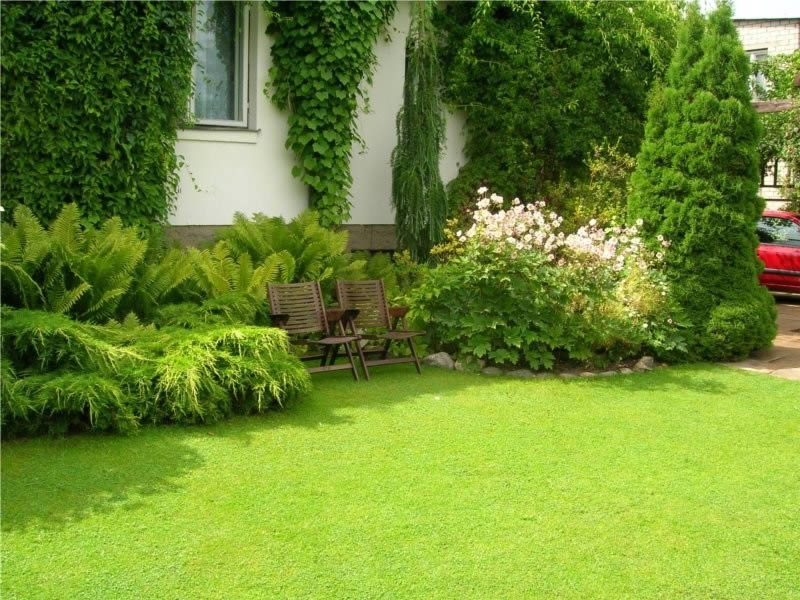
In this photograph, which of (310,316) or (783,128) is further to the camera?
(783,128)

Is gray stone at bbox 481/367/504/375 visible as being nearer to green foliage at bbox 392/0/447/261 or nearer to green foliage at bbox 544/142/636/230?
green foliage at bbox 392/0/447/261

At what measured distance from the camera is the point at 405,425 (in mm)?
6984

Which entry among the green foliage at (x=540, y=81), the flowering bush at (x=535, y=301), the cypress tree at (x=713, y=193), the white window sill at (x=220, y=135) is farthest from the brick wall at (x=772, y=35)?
the white window sill at (x=220, y=135)

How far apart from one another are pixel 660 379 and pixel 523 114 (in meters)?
5.26

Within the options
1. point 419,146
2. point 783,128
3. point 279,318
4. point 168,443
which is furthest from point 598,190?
point 783,128

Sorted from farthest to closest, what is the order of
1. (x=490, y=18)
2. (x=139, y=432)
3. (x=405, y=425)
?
(x=490, y=18) < (x=405, y=425) < (x=139, y=432)

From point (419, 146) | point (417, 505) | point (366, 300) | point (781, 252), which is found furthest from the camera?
point (781, 252)

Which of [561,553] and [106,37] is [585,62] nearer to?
[106,37]

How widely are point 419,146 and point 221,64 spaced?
8.57ft

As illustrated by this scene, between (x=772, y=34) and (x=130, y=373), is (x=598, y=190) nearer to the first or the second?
(x=130, y=373)

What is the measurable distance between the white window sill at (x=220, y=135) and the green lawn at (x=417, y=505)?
4.03 meters

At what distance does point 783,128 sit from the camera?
20062 millimetres

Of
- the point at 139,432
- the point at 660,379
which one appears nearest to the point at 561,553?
the point at 139,432

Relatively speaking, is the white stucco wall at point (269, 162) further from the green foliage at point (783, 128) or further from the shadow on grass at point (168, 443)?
the green foliage at point (783, 128)
